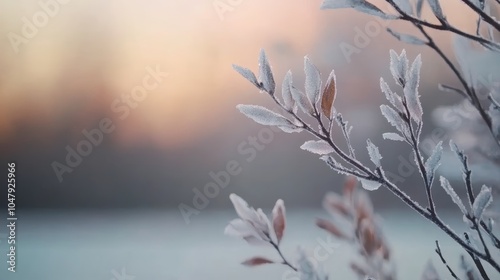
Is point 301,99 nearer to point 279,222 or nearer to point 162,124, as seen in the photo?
point 279,222

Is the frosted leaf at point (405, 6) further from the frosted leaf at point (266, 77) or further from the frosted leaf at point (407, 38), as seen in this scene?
the frosted leaf at point (266, 77)

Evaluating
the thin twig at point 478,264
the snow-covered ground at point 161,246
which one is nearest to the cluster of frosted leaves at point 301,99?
the thin twig at point 478,264

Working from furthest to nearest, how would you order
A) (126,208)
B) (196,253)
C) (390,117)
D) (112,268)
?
1. (126,208)
2. (196,253)
3. (112,268)
4. (390,117)

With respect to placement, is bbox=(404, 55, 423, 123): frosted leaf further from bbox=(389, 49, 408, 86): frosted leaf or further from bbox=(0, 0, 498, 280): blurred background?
bbox=(0, 0, 498, 280): blurred background

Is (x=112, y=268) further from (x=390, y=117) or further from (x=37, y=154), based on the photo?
(x=390, y=117)

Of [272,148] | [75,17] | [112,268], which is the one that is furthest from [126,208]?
[75,17]

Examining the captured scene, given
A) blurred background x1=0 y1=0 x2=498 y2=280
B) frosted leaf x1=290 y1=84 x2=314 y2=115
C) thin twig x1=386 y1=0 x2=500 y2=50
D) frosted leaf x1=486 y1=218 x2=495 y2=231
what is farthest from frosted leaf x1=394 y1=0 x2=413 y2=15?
blurred background x1=0 y1=0 x2=498 y2=280
